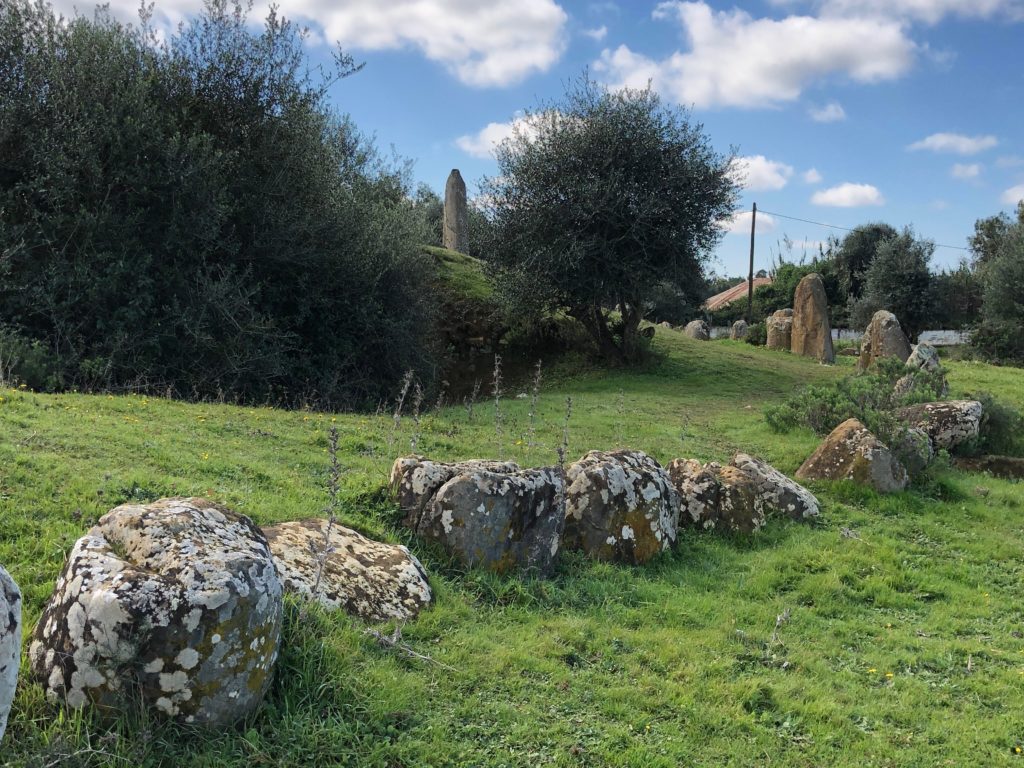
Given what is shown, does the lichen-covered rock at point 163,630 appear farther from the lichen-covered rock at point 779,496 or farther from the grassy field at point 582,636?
the lichen-covered rock at point 779,496

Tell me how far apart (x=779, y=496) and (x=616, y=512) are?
280cm

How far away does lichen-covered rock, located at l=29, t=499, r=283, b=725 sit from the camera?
3.74m

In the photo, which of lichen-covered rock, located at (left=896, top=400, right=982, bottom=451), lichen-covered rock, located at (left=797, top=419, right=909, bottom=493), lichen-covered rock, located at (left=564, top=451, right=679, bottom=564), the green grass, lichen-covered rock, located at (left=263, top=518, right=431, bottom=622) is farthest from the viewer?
the green grass

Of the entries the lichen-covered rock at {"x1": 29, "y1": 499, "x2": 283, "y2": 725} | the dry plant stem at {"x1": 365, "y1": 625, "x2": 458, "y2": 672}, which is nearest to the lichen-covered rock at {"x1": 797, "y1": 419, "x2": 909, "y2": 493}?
the dry plant stem at {"x1": 365, "y1": 625, "x2": 458, "y2": 672}

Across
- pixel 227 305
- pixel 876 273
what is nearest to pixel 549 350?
pixel 227 305

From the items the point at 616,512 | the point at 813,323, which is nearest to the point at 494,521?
the point at 616,512

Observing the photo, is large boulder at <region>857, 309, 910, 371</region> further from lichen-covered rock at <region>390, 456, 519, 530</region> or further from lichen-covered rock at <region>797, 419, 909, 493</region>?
lichen-covered rock at <region>390, 456, 519, 530</region>

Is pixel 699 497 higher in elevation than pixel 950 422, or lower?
lower

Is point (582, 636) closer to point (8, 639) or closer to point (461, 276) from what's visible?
point (8, 639)

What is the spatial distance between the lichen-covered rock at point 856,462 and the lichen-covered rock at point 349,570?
6990 millimetres

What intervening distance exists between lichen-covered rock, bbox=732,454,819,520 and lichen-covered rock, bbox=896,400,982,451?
15.4ft

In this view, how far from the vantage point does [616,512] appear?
25.2ft

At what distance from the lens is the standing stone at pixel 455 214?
3475 cm

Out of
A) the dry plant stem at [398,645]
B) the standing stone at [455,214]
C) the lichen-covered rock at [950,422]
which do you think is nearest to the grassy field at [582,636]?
the dry plant stem at [398,645]
